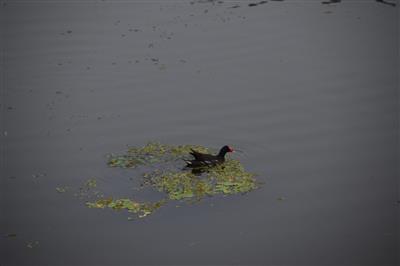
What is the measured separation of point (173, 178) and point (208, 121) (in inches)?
162

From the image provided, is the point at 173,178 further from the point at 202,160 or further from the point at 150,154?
the point at 150,154

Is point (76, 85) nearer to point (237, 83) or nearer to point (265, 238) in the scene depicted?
point (237, 83)

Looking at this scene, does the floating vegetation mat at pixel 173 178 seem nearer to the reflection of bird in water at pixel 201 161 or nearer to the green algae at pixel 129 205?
the green algae at pixel 129 205

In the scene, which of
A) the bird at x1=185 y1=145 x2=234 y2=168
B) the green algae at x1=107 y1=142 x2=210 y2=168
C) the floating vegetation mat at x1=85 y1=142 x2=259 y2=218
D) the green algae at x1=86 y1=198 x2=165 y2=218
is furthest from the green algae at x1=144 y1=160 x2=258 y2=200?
the green algae at x1=107 y1=142 x2=210 y2=168

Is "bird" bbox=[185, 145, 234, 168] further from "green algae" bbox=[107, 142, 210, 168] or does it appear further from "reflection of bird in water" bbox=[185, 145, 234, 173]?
"green algae" bbox=[107, 142, 210, 168]

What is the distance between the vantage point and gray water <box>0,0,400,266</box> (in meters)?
13.5

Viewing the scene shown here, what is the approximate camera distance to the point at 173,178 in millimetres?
15367

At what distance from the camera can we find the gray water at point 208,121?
13.5 metres

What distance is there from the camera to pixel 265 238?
44.5 ft

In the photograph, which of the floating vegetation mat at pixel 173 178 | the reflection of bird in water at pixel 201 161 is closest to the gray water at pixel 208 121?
the floating vegetation mat at pixel 173 178

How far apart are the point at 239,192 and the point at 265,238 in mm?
1738

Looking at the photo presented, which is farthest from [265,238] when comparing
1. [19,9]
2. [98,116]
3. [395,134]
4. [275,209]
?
[19,9]

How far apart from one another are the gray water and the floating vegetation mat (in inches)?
13.0

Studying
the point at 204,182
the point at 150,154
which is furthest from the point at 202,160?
the point at 150,154
